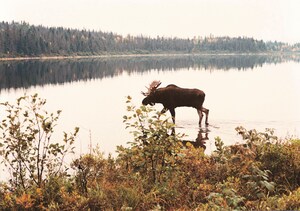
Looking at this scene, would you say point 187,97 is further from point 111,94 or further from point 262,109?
point 111,94

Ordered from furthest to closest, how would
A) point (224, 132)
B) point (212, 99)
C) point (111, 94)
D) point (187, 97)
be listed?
point (111, 94), point (212, 99), point (187, 97), point (224, 132)

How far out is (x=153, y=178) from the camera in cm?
855

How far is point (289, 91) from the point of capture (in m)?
38.2

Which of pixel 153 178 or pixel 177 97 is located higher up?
pixel 177 97

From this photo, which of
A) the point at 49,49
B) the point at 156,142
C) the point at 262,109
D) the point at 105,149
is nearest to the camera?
the point at 156,142

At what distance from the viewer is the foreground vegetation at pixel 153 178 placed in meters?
7.33

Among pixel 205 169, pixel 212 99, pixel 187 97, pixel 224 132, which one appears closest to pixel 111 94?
pixel 212 99

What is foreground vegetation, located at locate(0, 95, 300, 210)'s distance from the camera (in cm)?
733

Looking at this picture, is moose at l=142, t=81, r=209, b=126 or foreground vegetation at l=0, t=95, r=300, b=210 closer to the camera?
foreground vegetation at l=0, t=95, r=300, b=210

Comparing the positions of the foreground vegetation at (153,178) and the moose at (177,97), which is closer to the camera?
the foreground vegetation at (153,178)

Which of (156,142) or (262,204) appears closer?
(262,204)

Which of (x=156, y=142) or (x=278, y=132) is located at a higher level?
(x=156, y=142)

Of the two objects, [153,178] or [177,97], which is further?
[177,97]

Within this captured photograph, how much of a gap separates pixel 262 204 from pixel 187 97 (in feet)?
45.0
